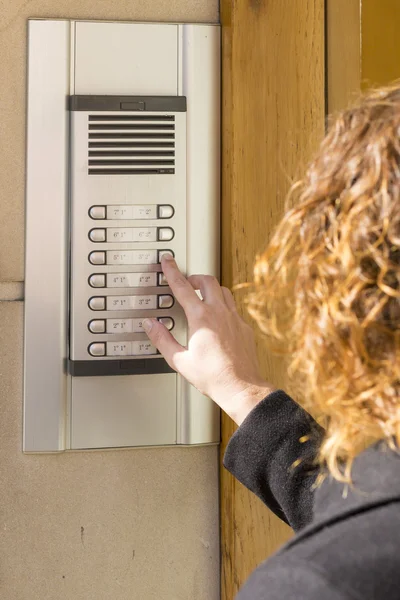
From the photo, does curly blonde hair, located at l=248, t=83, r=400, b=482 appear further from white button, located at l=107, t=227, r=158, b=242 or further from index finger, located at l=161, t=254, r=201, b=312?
white button, located at l=107, t=227, r=158, b=242

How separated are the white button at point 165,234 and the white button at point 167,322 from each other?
116 millimetres

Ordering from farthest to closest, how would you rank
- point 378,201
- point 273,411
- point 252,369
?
point 252,369, point 273,411, point 378,201

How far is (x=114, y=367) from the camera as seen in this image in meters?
1.07

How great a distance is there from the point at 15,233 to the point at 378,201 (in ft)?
2.42

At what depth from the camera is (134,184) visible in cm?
106

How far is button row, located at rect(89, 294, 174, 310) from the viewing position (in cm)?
106

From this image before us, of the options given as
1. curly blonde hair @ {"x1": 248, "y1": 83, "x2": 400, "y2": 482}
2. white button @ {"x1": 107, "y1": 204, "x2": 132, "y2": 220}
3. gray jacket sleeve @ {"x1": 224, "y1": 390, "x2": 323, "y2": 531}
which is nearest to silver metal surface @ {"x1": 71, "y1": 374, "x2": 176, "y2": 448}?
white button @ {"x1": 107, "y1": 204, "x2": 132, "y2": 220}

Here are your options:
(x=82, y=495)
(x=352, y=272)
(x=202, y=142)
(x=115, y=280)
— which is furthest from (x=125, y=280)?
(x=352, y=272)

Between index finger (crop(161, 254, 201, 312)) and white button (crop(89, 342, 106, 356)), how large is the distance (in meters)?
0.14

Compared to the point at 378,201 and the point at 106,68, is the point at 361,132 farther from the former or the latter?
the point at 106,68

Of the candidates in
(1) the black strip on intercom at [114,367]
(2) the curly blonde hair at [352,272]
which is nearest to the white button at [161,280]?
(1) the black strip on intercom at [114,367]

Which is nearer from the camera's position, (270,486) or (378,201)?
(378,201)

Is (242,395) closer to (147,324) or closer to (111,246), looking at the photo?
(147,324)

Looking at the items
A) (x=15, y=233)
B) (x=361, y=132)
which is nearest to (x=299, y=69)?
(x=361, y=132)
